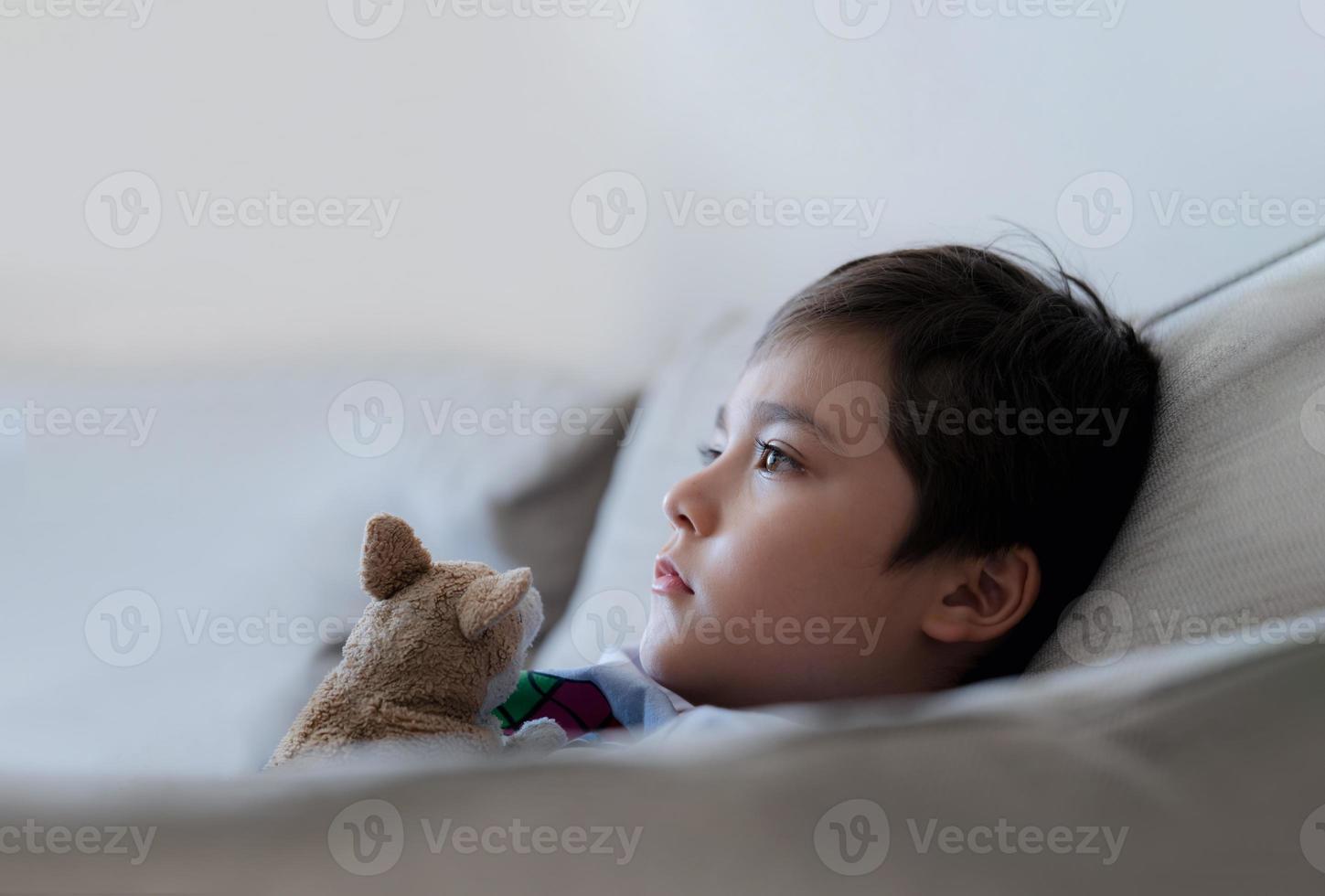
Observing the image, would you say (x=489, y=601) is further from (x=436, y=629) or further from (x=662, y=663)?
(x=662, y=663)

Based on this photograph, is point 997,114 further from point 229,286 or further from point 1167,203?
point 229,286

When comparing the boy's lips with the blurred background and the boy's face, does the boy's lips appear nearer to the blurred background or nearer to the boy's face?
the boy's face

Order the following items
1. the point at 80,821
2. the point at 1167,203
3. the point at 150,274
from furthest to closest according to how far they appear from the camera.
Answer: the point at 150,274 → the point at 1167,203 → the point at 80,821

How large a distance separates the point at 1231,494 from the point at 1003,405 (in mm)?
158

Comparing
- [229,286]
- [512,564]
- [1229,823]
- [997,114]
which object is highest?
[997,114]

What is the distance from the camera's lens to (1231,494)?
689 millimetres

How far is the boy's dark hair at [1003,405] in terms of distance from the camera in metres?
0.74

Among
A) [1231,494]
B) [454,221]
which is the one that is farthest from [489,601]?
[454,221]

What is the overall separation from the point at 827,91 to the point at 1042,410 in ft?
2.21

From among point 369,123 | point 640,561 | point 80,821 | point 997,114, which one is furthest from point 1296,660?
point 369,123

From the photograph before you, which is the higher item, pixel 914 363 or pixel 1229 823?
pixel 914 363

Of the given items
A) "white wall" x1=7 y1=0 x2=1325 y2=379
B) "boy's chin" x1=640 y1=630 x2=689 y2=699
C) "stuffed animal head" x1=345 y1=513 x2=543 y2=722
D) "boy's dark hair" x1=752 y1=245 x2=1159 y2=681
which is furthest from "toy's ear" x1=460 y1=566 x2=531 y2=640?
"white wall" x1=7 y1=0 x2=1325 y2=379

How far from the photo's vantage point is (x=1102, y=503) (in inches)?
30.6

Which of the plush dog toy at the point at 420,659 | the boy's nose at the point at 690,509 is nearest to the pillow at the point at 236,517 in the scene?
the plush dog toy at the point at 420,659
